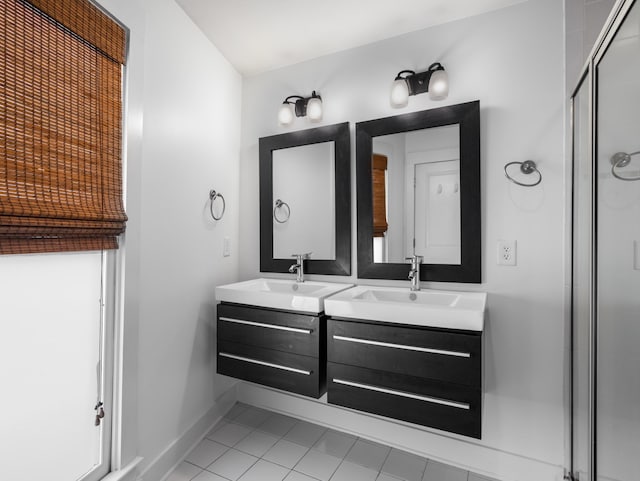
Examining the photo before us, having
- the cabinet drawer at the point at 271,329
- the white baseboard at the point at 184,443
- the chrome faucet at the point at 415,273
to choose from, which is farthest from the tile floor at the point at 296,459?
the chrome faucet at the point at 415,273

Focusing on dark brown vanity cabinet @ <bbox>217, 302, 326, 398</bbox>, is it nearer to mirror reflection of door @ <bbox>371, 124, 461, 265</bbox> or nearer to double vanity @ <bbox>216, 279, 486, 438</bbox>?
double vanity @ <bbox>216, 279, 486, 438</bbox>

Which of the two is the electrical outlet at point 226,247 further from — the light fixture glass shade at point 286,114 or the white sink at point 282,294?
the light fixture glass shade at point 286,114

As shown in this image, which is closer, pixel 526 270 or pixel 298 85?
pixel 526 270

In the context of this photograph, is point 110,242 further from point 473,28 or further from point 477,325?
point 473,28

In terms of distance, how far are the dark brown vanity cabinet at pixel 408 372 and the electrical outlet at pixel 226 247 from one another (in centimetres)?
102

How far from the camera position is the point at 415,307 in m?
1.43

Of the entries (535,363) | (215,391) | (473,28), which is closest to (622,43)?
(473,28)

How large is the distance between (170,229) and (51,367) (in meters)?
0.79

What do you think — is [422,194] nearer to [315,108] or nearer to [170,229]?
[315,108]

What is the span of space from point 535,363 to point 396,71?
5.92 feet

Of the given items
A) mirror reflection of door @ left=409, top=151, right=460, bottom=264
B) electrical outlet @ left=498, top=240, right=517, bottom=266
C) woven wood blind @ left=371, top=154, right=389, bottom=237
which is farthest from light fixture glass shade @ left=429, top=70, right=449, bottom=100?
electrical outlet @ left=498, top=240, right=517, bottom=266

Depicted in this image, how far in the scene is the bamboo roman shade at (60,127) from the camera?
980mm

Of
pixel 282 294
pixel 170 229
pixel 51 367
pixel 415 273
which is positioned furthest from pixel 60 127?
pixel 415 273

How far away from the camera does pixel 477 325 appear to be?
1.33 meters
